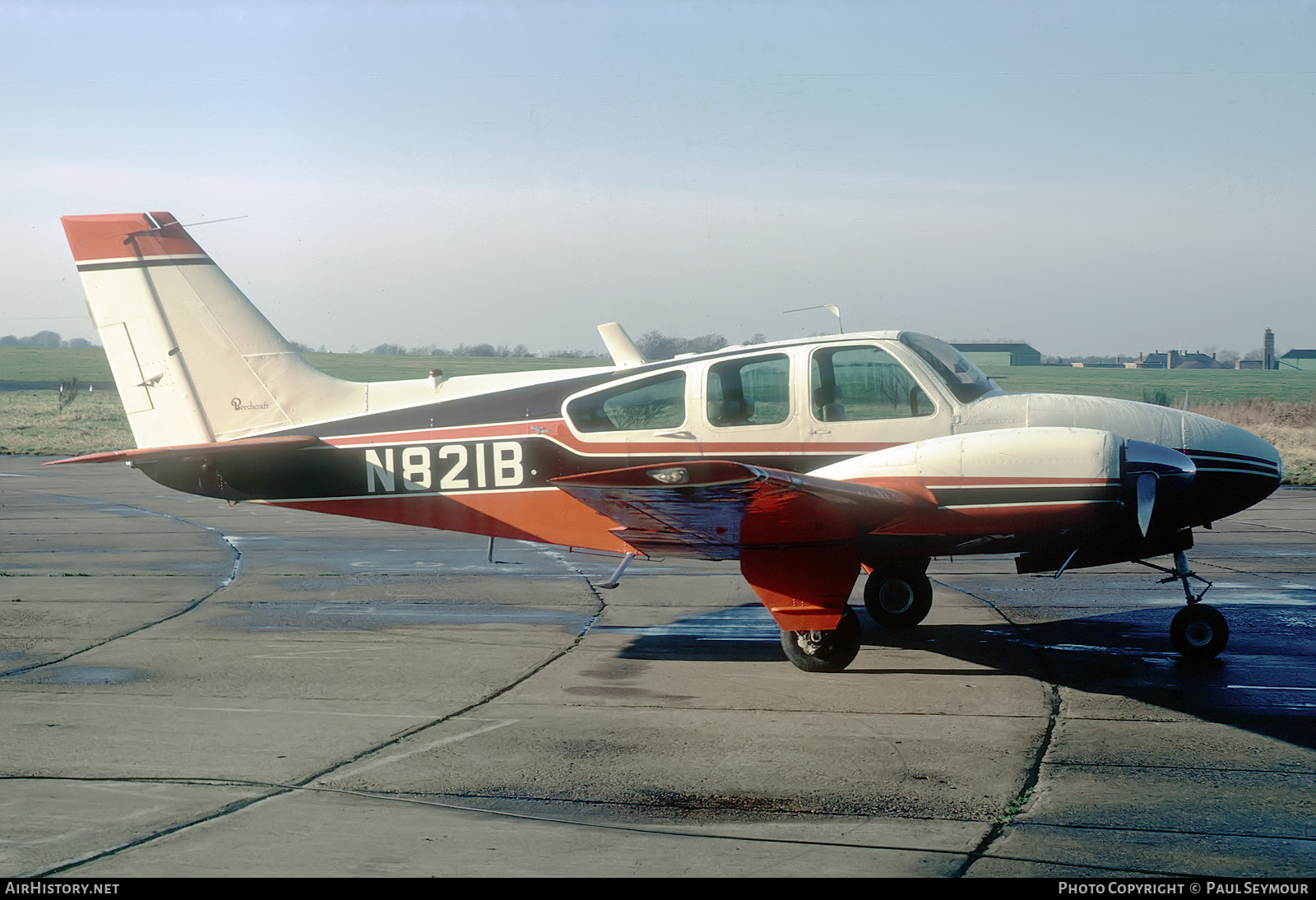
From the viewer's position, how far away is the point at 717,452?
8586 mm

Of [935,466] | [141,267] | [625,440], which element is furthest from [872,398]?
[141,267]

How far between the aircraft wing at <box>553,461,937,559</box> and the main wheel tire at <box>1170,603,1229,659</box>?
99.7 inches

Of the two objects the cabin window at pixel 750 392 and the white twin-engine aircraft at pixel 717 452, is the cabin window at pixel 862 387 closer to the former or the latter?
the white twin-engine aircraft at pixel 717 452

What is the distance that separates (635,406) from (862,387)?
A: 6.25 ft

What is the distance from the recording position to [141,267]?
9969 mm

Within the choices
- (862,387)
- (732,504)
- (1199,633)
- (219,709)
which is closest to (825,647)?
(732,504)

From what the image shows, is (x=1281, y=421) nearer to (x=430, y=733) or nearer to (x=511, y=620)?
(x=511, y=620)

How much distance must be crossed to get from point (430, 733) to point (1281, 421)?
35.8m

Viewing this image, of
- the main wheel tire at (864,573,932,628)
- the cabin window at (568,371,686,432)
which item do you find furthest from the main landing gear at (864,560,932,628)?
the cabin window at (568,371,686,432)

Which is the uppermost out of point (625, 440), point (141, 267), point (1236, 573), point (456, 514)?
point (141, 267)

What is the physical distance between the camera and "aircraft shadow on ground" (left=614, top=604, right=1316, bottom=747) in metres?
7.14

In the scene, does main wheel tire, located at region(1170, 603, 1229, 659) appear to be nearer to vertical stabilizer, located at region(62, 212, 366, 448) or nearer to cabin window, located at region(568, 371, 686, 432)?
cabin window, located at region(568, 371, 686, 432)

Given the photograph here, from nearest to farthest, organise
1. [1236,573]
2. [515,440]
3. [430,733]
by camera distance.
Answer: [430,733]
[515,440]
[1236,573]
